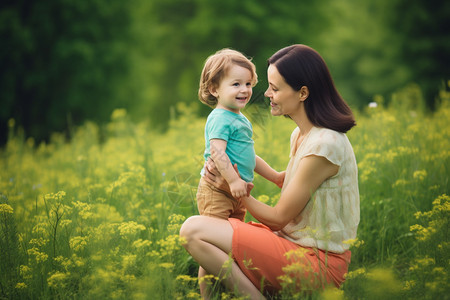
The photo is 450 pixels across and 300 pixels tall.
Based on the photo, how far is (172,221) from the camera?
245 centimetres

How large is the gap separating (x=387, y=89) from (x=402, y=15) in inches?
119

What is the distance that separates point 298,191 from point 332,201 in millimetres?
210

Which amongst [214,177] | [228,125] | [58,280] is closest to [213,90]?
[228,125]

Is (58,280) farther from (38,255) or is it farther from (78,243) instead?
(78,243)

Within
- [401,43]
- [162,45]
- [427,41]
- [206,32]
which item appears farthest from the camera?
[162,45]

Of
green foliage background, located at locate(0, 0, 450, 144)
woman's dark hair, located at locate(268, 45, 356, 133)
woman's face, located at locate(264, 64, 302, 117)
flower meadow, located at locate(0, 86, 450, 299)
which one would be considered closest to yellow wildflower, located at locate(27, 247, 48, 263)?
flower meadow, located at locate(0, 86, 450, 299)

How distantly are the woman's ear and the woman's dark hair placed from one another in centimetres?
2

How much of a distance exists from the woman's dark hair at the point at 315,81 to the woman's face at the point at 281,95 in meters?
0.03

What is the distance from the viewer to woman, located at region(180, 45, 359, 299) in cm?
220

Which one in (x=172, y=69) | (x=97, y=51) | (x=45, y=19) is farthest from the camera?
(x=172, y=69)

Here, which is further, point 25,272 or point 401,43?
point 401,43

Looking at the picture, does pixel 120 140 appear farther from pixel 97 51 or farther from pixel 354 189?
pixel 97 51

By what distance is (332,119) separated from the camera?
7.61 ft

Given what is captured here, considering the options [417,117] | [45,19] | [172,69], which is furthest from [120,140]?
[172,69]
